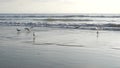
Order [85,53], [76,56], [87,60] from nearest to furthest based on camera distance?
[87,60] → [76,56] → [85,53]

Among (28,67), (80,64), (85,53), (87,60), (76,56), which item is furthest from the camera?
(85,53)

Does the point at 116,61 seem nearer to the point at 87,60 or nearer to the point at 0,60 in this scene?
the point at 87,60

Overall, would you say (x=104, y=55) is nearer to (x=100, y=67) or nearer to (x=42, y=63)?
(x=100, y=67)

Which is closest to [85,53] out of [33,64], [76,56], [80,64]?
[76,56]

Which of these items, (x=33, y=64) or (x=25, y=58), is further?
(x=25, y=58)

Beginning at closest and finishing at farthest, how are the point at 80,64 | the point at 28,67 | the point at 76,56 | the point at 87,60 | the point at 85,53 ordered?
1. the point at 28,67
2. the point at 80,64
3. the point at 87,60
4. the point at 76,56
5. the point at 85,53

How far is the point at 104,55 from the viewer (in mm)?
12578

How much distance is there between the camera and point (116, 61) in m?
11.1

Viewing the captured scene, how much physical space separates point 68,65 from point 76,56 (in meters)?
2.04

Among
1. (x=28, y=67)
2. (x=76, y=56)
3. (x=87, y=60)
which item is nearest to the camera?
(x=28, y=67)

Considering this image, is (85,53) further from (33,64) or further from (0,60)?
(0,60)

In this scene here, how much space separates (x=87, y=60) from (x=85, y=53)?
5.85ft

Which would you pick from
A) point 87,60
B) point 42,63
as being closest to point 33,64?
point 42,63

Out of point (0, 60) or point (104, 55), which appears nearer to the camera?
point (0, 60)
